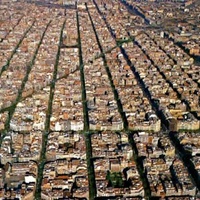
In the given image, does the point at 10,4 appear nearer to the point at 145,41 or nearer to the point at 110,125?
the point at 145,41

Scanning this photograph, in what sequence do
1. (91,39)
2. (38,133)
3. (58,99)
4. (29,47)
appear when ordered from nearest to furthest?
(38,133) < (58,99) < (29,47) < (91,39)

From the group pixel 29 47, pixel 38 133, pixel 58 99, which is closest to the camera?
pixel 38 133

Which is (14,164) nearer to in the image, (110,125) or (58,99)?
(110,125)

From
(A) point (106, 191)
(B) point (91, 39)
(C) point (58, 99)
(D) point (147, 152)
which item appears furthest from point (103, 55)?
(A) point (106, 191)

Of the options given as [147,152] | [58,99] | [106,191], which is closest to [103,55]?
[58,99]

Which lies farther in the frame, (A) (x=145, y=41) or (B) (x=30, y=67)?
(A) (x=145, y=41)

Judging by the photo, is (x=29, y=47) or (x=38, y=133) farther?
(x=29, y=47)
